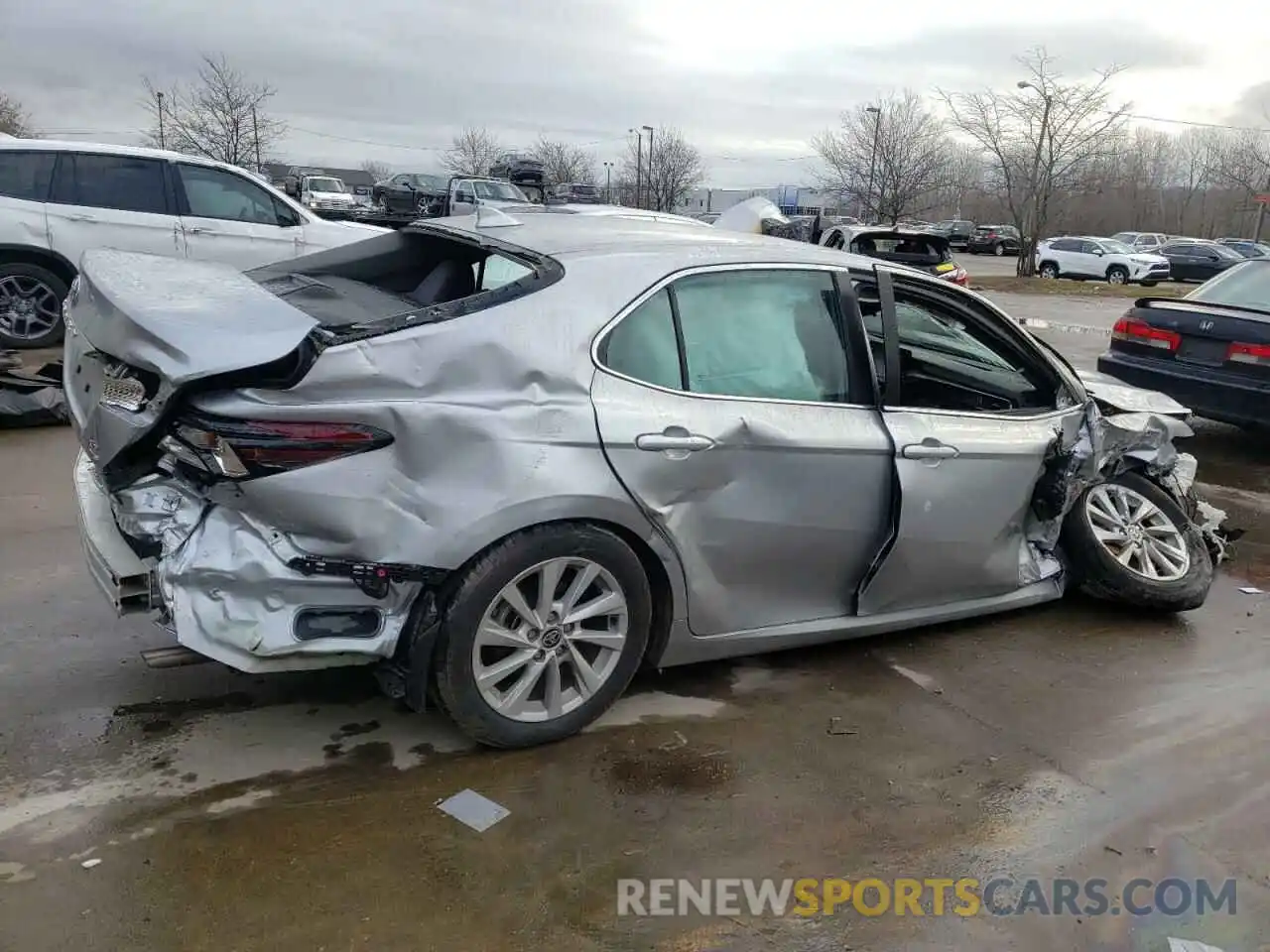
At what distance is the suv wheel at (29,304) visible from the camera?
8539 millimetres

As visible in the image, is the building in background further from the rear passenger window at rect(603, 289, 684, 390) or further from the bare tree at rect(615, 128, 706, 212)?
the rear passenger window at rect(603, 289, 684, 390)

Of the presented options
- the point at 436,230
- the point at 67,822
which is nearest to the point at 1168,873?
the point at 67,822

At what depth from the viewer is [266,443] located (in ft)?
8.60

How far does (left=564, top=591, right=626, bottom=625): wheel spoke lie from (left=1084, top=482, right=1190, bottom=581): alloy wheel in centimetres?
246

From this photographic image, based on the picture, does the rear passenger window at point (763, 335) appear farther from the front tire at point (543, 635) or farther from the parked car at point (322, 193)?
the parked car at point (322, 193)

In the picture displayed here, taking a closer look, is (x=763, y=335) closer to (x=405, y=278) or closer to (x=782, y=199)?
(x=405, y=278)

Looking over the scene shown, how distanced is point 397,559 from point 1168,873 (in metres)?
2.31

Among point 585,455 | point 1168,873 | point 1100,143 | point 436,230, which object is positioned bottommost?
point 1168,873

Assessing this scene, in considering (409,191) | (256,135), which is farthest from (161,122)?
(409,191)

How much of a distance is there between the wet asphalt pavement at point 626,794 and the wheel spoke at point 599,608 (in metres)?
0.45

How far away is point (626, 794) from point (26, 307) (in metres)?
8.05

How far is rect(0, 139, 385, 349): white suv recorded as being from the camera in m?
8.61

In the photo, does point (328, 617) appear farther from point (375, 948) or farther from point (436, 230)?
point (436, 230)

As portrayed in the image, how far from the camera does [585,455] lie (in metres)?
2.97
